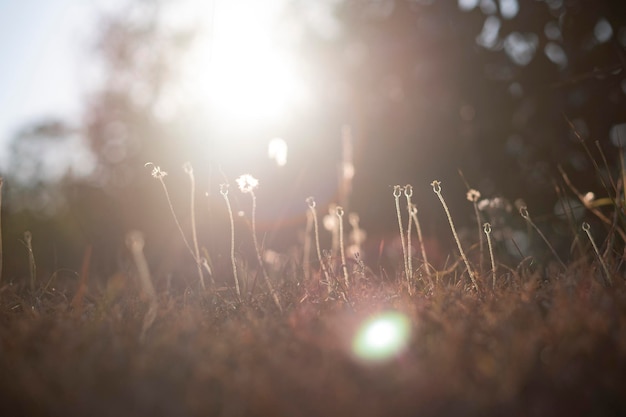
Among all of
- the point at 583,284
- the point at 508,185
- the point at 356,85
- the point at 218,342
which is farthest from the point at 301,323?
the point at 356,85

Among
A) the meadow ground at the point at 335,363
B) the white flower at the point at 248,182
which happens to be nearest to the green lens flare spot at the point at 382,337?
the meadow ground at the point at 335,363

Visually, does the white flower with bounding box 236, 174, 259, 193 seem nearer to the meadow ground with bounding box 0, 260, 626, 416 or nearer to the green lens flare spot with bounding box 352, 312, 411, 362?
the meadow ground with bounding box 0, 260, 626, 416

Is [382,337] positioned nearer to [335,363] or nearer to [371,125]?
[335,363]

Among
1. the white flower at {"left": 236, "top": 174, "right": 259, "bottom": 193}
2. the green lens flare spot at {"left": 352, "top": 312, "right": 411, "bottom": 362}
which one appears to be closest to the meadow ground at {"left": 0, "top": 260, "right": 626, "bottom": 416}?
the green lens flare spot at {"left": 352, "top": 312, "right": 411, "bottom": 362}

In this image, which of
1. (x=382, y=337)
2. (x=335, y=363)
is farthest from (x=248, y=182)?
(x=335, y=363)

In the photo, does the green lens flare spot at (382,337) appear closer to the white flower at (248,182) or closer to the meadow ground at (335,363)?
the meadow ground at (335,363)

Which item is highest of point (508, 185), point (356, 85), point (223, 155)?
point (356, 85)

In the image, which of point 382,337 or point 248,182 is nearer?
point 382,337

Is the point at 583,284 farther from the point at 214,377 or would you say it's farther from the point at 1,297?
the point at 1,297
